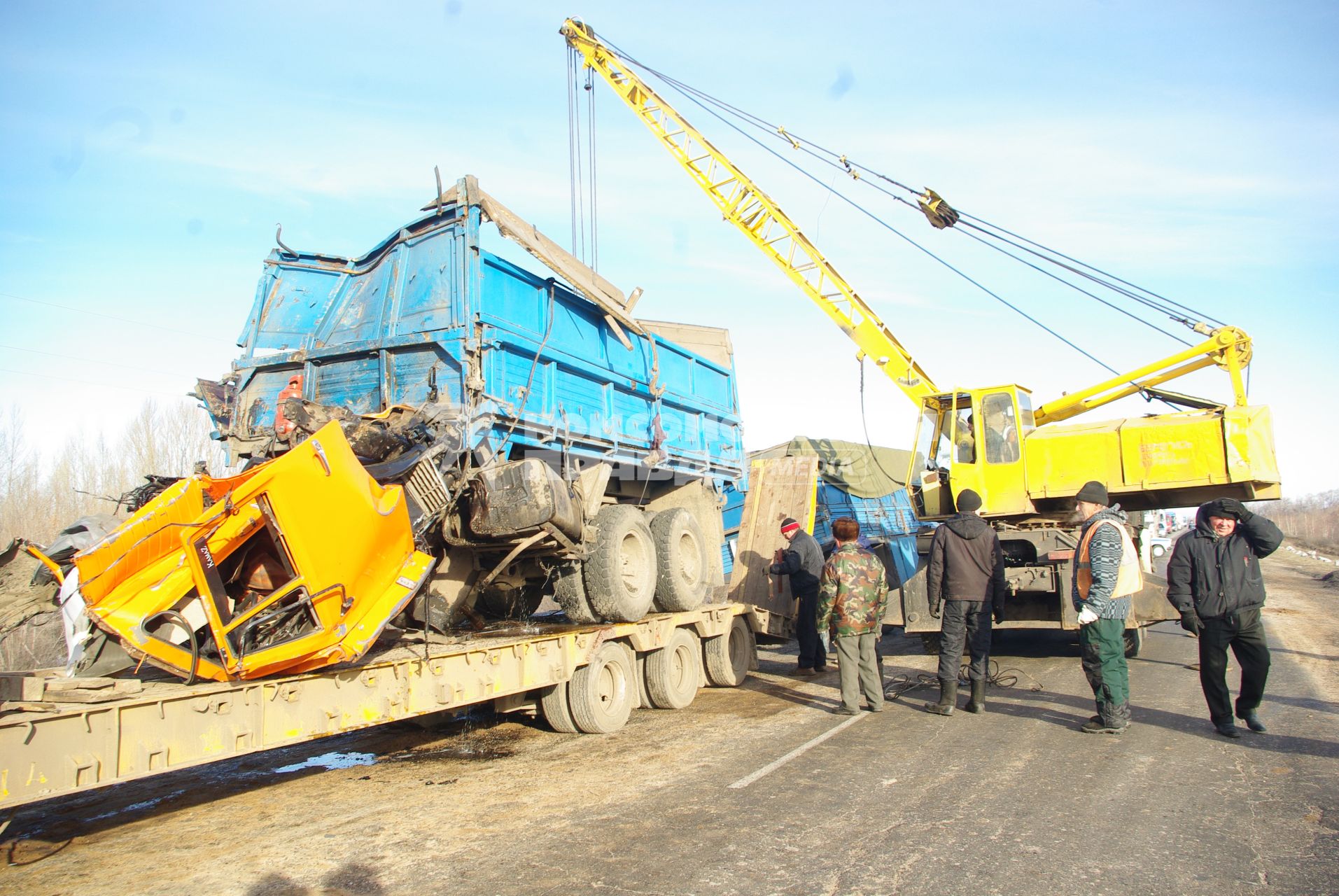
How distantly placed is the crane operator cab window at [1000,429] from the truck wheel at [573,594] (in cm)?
616

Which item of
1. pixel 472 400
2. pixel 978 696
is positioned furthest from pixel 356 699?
pixel 978 696

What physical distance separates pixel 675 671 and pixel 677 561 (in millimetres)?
1010

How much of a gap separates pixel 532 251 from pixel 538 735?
390 cm

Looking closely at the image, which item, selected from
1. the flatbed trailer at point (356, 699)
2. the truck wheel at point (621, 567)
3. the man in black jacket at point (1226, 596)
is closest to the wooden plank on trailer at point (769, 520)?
the flatbed trailer at point (356, 699)

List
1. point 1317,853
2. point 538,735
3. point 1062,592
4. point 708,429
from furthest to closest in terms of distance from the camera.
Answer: point 708,429, point 1062,592, point 538,735, point 1317,853

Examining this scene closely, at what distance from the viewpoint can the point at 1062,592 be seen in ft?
30.1

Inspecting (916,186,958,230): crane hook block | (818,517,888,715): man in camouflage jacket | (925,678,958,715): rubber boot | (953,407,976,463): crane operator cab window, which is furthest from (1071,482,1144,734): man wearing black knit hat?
(916,186,958,230): crane hook block

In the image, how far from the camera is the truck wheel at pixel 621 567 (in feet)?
23.1

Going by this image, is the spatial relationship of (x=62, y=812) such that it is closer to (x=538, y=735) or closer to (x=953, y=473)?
(x=538, y=735)

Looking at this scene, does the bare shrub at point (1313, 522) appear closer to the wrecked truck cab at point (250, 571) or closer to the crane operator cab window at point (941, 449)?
the crane operator cab window at point (941, 449)

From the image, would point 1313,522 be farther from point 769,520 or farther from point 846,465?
point 769,520

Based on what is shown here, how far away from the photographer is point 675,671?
8.00 metres

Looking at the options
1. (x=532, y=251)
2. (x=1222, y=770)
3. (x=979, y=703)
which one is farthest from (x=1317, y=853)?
(x=532, y=251)

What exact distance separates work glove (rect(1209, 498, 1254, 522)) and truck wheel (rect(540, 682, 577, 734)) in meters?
4.92
